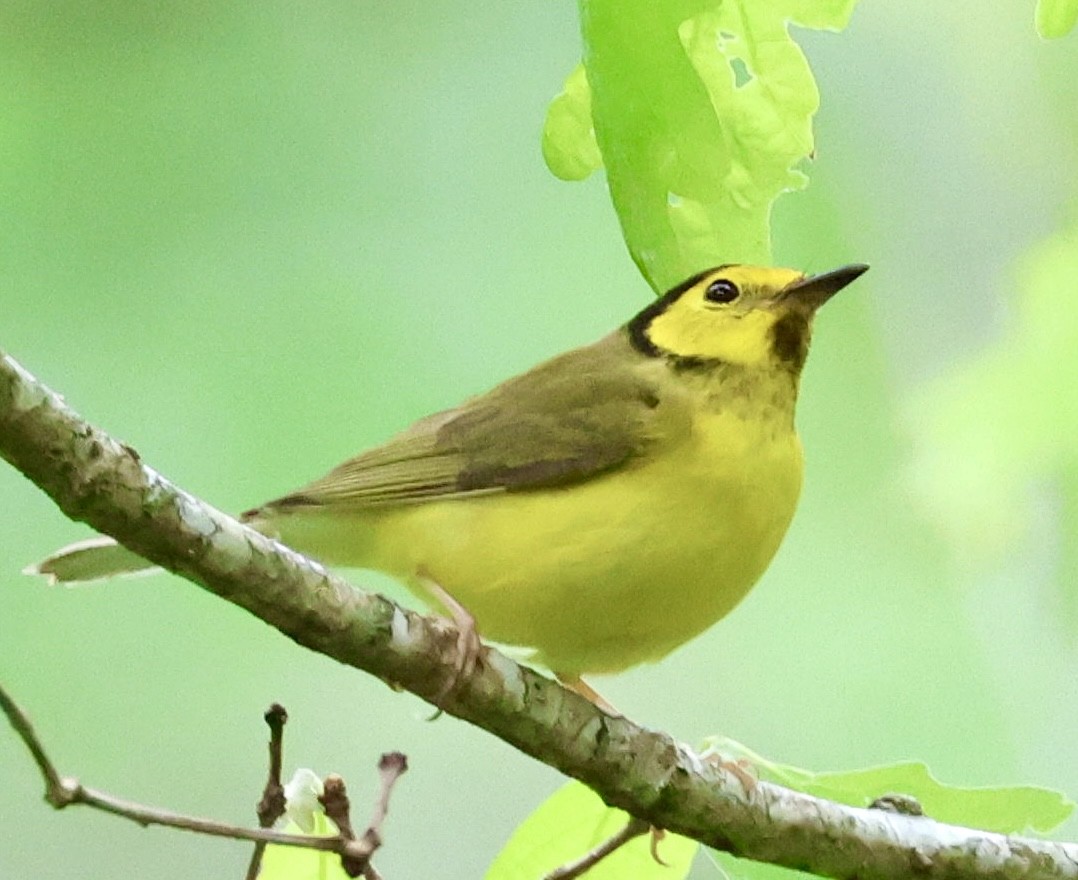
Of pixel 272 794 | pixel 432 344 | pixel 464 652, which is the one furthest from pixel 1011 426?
pixel 272 794

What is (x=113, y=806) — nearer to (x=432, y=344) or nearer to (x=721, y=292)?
(x=721, y=292)

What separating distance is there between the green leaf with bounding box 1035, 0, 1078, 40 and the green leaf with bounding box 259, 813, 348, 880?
993mm

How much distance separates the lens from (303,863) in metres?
1.47

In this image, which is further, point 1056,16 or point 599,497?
point 599,497

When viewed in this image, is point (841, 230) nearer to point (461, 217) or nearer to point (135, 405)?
point (461, 217)

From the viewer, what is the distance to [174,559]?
1138 millimetres

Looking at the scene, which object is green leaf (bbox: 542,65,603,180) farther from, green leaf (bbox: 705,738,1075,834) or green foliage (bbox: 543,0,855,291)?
green leaf (bbox: 705,738,1075,834)

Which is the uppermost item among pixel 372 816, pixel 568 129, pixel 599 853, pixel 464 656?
pixel 568 129

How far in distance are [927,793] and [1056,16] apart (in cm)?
92

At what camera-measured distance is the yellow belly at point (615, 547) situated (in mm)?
1646

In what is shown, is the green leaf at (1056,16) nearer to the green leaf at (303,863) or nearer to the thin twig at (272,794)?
the thin twig at (272,794)

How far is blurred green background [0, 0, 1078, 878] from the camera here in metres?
2.93

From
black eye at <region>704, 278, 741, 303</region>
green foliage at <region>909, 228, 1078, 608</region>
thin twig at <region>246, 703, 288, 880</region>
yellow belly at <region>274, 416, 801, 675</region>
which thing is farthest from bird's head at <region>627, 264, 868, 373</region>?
thin twig at <region>246, 703, 288, 880</region>

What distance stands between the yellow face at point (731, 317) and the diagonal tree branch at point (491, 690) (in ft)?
2.01
